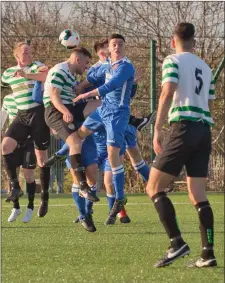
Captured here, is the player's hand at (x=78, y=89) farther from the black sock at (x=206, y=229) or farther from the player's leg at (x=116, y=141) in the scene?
the black sock at (x=206, y=229)

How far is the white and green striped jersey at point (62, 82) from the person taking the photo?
1078 cm

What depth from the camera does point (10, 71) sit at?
12062 mm

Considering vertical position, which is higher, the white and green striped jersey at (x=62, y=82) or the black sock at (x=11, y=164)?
the white and green striped jersey at (x=62, y=82)

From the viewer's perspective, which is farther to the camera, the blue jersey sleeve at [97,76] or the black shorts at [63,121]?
the blue jersey sleeve at [97,76]

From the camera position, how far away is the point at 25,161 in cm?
1268

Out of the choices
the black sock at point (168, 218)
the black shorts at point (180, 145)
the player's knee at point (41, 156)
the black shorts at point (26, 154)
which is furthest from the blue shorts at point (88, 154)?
the black shorts at point (180, 145)

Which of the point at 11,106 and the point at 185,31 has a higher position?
the point at 185,31

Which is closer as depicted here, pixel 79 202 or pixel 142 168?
pixel 79 202

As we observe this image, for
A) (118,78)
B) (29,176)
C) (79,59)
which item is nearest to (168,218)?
(118,78)

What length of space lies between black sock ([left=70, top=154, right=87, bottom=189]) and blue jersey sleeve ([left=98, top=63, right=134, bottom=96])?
28.3 inches

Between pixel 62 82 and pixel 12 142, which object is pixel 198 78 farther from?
pixel 12 142

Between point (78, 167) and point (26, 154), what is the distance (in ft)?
8.58

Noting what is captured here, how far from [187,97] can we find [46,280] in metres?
1.71

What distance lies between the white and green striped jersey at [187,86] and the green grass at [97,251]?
3.64ft
